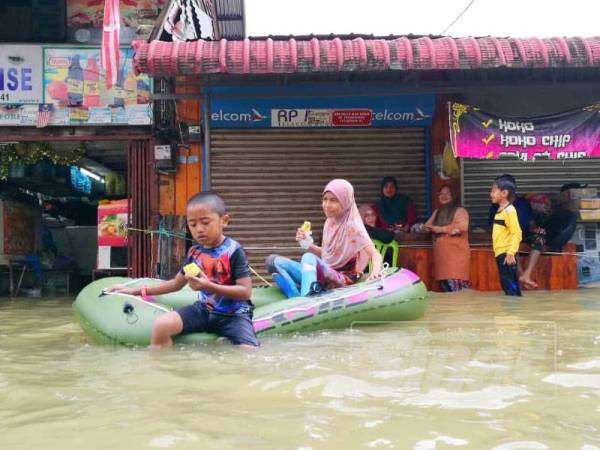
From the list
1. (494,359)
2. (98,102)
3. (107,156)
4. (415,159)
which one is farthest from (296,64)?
(107,156)

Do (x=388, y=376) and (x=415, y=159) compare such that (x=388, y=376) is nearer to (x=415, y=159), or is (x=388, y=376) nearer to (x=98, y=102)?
(x=415, y=159)

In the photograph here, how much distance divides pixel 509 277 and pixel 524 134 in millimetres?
2009

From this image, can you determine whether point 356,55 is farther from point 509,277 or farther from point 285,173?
point 509,277

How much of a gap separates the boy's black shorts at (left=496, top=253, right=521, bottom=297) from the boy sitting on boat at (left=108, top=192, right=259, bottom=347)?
4.52m

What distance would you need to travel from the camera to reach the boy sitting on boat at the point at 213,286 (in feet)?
15.5

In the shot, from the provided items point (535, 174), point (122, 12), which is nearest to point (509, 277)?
point (535, 174)

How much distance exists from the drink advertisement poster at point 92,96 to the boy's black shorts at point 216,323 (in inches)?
218

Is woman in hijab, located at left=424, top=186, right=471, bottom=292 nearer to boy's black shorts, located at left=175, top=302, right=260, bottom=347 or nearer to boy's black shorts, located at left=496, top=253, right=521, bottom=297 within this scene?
boy's black shorts, located at left=496, top=253, right=521, bottom=297

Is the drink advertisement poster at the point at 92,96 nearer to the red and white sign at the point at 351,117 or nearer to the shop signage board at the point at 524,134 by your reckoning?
the red and white sign at the point at 351,117

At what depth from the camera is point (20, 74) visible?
395 inches

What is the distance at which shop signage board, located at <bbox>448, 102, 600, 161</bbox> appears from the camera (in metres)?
9.21

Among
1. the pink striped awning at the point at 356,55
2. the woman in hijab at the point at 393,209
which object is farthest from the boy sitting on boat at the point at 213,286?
the woman in hijab at the point at 393,209

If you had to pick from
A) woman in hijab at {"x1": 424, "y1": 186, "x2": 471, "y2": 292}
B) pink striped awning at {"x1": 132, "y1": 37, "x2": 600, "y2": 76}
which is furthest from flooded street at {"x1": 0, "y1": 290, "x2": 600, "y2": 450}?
pink striped awning at {"x1": 132, "y1": 37, "x2": 600, "y2": 76}

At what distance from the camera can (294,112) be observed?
32.1 ft
